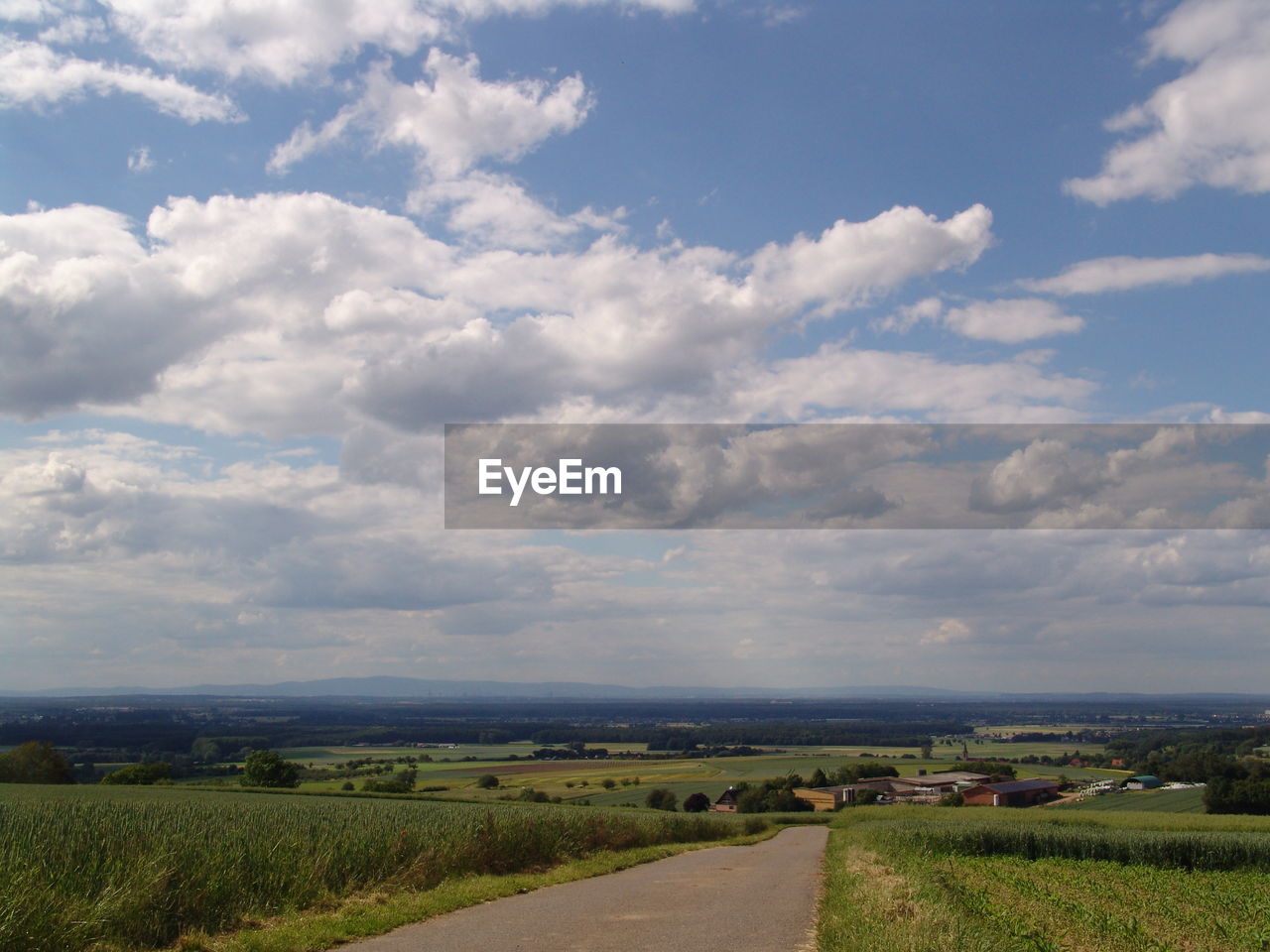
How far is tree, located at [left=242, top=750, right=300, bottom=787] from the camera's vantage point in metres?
70.9

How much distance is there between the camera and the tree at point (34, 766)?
68.4 metres

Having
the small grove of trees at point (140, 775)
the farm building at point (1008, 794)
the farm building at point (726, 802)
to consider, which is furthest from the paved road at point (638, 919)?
the farm building at point (1008, 794)

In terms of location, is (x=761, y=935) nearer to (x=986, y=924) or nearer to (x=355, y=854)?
(x=986, y=924)

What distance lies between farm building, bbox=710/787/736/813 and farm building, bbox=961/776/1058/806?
19.6m

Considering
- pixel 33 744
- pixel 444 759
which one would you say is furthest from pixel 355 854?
pixel 444 759

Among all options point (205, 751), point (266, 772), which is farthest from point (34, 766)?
point (205, 751)

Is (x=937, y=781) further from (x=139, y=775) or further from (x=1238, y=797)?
(x=139, y=775)

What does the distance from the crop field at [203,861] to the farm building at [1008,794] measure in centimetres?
6508

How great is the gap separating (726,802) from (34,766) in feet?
181

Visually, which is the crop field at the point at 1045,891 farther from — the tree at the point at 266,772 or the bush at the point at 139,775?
the bush at the point at 139,775

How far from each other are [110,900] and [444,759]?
121 m

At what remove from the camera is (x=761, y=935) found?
12.6 meters

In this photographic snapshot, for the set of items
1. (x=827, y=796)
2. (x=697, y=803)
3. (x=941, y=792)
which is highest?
(x=697, y=803)

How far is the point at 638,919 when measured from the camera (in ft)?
44.3
